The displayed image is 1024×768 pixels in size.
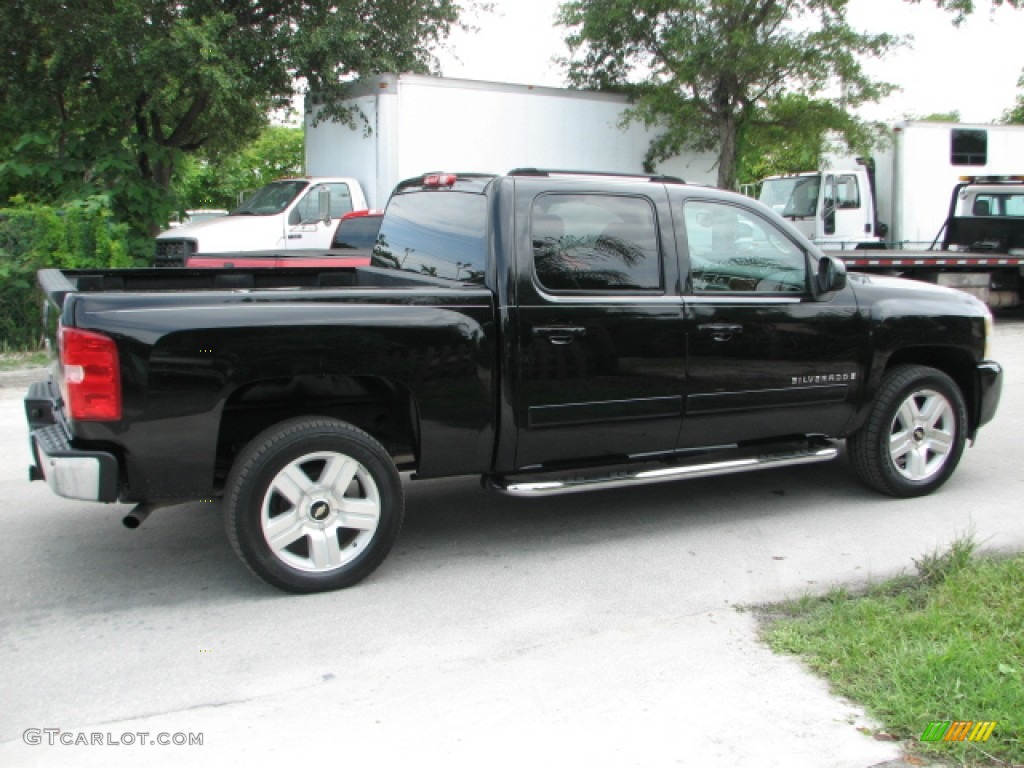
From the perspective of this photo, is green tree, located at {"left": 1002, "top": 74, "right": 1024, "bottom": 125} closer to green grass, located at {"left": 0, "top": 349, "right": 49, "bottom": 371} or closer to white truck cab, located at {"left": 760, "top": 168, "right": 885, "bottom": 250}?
white truck cab, located at {"left": 760, "top": 168, "right": 885, "bottom": 250}

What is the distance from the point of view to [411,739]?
128 inches

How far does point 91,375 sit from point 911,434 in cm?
455

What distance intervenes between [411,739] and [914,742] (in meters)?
1.61

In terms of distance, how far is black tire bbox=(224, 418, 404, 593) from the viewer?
14.0 feet

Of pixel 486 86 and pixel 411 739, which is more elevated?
pixel 486 86

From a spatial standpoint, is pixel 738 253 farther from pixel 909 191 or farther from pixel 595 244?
pixel 909 191

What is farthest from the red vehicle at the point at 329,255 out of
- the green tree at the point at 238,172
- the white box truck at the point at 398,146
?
the green tree at the point at 238,172

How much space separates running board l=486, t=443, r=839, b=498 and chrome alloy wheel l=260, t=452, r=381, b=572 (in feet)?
2.29

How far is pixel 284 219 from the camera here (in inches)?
626

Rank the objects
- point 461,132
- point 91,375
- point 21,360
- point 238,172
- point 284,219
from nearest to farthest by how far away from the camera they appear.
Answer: point 91,375, point 21,360, point 284,219, point 461,132, point 238,172

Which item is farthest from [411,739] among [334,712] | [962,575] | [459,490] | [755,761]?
[459,490]

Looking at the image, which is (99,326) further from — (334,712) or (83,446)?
(334,712)

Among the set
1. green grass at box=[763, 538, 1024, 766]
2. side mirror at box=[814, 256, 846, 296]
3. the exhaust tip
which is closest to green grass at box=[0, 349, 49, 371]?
the exhaust tip

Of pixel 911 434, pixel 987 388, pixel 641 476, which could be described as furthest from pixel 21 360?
pixel 987 388
